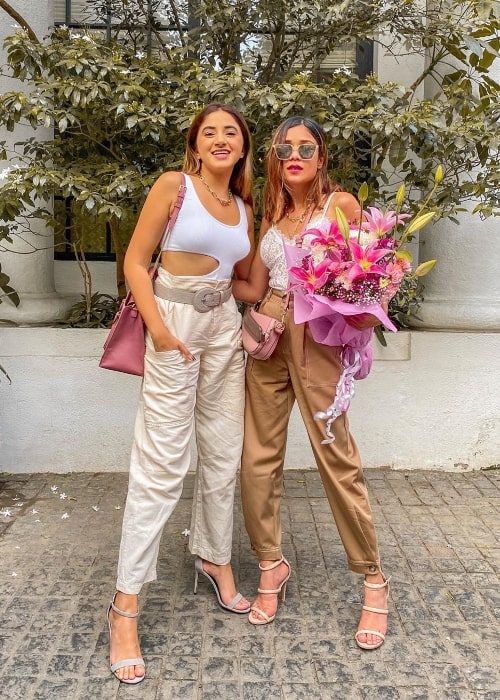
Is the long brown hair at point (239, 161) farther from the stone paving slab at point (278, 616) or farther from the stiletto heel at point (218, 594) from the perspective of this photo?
the stone paving slab at point (278, 616)

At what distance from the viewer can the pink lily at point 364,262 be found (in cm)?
248

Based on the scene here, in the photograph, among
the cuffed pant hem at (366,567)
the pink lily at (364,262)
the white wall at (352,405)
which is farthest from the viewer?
the white wall at (352,405)

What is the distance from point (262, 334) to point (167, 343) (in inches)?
15.8

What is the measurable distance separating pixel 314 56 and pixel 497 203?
4.86ft

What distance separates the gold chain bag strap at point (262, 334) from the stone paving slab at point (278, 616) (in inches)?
46.4


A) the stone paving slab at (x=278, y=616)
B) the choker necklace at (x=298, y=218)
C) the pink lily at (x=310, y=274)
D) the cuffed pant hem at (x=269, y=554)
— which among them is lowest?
the stone paving slab at (x=278, y=616)

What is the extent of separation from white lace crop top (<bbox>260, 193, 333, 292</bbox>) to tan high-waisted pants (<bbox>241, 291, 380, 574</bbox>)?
2.3 inches

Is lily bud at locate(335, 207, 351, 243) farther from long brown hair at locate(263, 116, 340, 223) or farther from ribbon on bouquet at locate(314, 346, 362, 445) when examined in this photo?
ribbon on bouquet at locate(314, 346, 362, 445)

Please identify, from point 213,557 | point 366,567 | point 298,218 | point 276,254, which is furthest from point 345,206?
point 213,557

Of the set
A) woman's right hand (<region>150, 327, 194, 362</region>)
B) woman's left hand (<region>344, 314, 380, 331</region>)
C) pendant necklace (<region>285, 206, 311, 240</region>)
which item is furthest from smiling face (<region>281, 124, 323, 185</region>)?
woman's right hand (<region>150, 327, 194, 362</region>)

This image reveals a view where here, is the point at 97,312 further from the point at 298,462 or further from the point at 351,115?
the point at 351,115

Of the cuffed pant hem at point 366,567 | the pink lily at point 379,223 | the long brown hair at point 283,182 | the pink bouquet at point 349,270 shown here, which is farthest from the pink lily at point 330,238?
the cuffed pant hem at point 366,567

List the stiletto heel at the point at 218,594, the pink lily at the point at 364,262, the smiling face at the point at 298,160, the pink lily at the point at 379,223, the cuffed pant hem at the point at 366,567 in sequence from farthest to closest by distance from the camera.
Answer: the stiletto heel at the point at 218,594
the cuffed pant hem at the point at 366,567
the smiling face at the point at 298,160
the pink lily at the point at 379,223
the pink lily at the point at 364,262

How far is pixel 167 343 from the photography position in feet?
9.06
